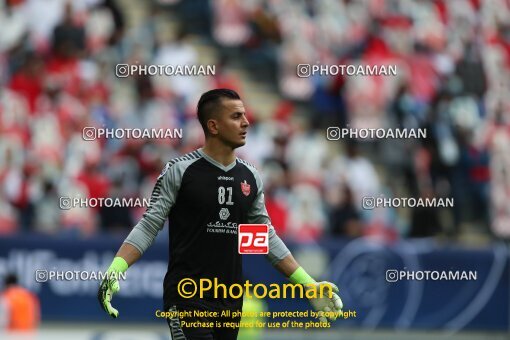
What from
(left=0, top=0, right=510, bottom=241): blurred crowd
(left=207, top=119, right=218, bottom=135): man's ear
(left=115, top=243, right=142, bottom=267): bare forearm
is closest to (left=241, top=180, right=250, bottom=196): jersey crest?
(left=207, top=119, right=218, bottom=135): man's ear

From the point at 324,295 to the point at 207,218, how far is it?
844mm

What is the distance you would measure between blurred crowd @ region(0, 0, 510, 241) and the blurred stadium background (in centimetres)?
3

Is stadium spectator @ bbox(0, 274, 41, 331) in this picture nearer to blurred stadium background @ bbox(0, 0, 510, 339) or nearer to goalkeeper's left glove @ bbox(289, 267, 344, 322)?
blurred stadium background @ bbox(0, 0, 510, 339)

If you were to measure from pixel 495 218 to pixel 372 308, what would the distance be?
174cm

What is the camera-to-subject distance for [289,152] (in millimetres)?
13656

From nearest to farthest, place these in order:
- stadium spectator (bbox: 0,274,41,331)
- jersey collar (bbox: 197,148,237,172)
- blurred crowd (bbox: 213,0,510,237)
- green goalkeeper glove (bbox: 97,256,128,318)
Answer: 1. green goalkeeper glove (bbox: 97,256,128,318)
2. jersey collar (bbox: 197,148,237,172)
3. stadium spectator (bbox: 0,274,41,331)
4. blurred crowd (bbox: 213,0,510,237)

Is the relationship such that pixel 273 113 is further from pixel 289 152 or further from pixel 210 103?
pixel 210 103

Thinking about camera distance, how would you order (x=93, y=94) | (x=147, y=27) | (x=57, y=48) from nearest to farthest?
(x=93, y=94) → (x=57, y=48) → (x=147, y=27)

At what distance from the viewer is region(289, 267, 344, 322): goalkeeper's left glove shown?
732 centimetres

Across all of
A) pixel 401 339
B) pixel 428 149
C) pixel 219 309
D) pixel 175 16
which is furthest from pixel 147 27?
pixel 219 309

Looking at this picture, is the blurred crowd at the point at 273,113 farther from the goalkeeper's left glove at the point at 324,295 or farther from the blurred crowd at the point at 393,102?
the goalkeeper's left glove at the point at 324,295

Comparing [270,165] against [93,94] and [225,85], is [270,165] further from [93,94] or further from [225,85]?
[93,94]

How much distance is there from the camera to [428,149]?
43.0 feet

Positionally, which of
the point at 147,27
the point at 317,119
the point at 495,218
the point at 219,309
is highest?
the point at 147,27
